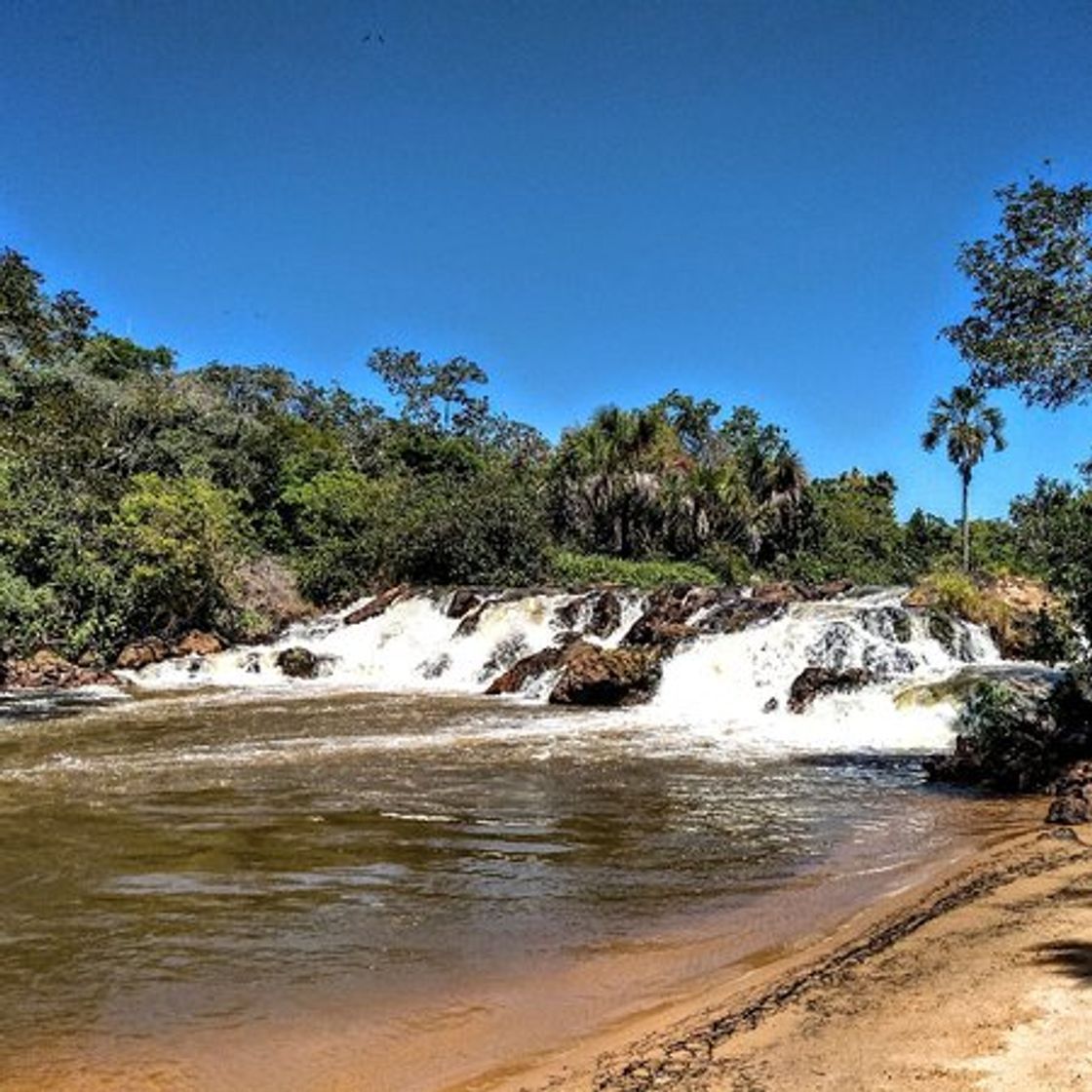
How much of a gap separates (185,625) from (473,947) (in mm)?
27977

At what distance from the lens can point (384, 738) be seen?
17.3 m

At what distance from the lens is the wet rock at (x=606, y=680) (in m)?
22.0

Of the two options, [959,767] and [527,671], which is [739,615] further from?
Result: [959,767]

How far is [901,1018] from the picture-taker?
4.83m

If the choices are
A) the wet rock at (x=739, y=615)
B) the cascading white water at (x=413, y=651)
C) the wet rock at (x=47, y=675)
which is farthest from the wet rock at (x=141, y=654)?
the wet rock at (x=739, y=615)

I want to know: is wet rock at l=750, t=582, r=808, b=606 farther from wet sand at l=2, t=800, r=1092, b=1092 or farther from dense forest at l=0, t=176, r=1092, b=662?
wet sand at l=2, t=800, r=1092, b=1092

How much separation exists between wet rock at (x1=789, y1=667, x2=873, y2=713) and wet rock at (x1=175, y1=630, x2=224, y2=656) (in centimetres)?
1792

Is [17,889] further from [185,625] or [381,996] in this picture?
[185,625]

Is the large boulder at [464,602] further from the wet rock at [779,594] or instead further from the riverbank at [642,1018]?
the riverbank at [642,1018]

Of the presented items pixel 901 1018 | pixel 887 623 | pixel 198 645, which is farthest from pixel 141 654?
pixel 901 1018

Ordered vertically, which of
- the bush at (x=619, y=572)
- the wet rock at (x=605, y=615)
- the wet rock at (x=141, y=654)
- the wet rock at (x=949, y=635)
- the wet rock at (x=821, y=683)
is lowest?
the wet rock at (x=821, y=683)

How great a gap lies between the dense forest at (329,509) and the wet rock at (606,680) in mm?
10457

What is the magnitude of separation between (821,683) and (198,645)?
1896 cm

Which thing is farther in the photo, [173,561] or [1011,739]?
[173,561]
